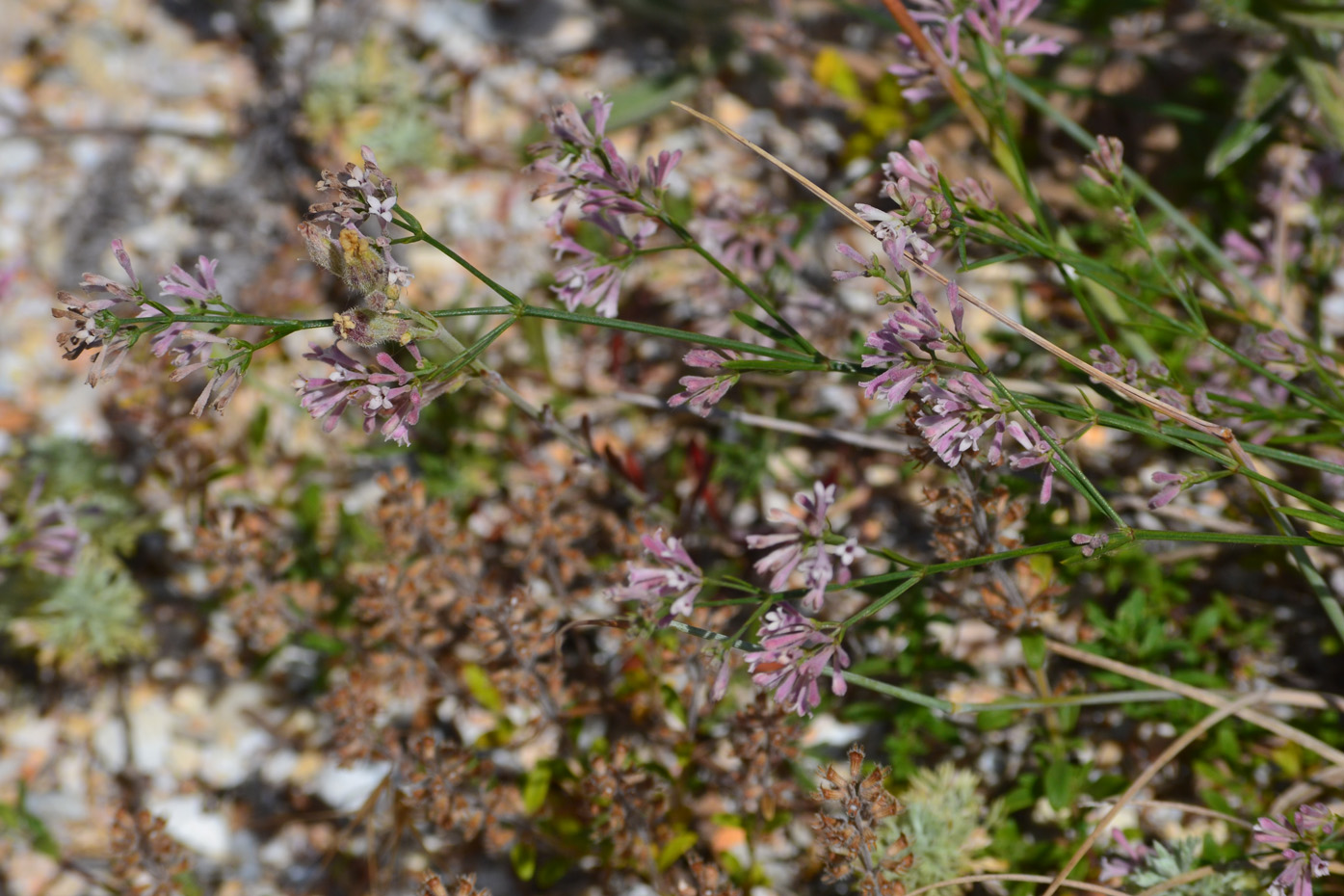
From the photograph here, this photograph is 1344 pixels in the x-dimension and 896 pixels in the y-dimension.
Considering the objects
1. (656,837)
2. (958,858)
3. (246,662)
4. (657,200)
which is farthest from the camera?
(246,662)

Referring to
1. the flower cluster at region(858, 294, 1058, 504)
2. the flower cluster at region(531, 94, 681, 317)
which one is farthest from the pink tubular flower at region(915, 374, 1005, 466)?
the flower cluster at region(531, 94, 681, 317)

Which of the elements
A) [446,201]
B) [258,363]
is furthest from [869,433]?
[258,363]

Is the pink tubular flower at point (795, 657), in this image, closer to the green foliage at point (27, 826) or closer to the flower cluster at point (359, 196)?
the flower cluster at point (359, 196)

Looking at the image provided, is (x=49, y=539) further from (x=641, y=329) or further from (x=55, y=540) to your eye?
(x=641, y=329)

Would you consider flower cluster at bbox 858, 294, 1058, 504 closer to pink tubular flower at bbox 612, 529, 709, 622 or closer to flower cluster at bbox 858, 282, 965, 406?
flower cluster at bbox 858, 282, 965, 406

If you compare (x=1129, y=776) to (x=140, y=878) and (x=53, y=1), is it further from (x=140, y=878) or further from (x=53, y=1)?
(x=53, y=1)

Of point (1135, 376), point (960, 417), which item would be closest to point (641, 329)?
point (960, 417)

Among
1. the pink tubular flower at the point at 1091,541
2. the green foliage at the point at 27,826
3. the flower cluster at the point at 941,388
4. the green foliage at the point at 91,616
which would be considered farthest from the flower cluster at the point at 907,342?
the green foliage at the point at 27,826
